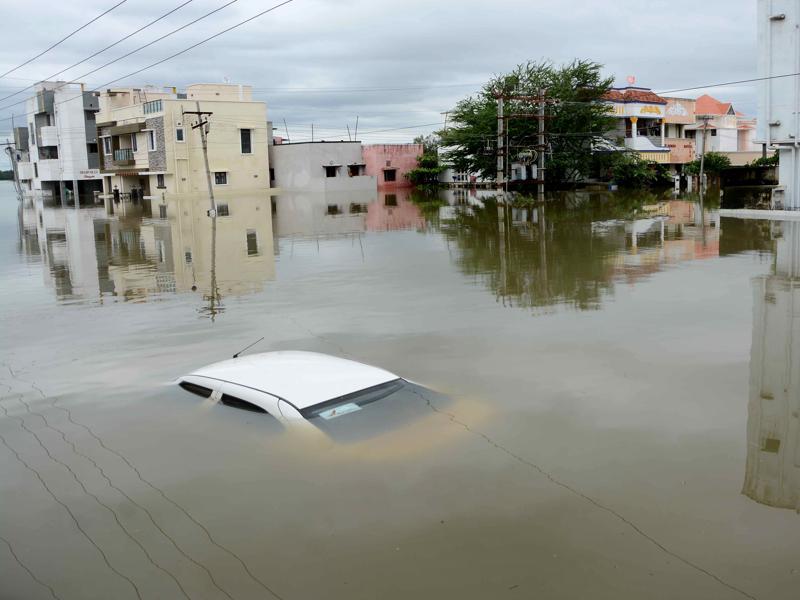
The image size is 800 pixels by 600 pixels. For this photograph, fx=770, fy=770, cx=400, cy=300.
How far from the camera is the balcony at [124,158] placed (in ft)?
220

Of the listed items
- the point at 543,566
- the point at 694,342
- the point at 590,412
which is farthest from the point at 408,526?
the point at 694,342

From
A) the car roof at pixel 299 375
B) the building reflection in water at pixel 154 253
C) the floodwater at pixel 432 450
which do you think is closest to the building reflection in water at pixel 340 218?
the building reflection in water at pixel 154 253

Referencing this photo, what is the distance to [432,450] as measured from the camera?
7484 mm

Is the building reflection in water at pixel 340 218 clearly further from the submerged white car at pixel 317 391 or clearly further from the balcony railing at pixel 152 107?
the submerged white car at pixel 317 391

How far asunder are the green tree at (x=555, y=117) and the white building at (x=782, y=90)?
83.5 ft

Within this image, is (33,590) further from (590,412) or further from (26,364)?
(26,364)

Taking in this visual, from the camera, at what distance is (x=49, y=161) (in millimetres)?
85875

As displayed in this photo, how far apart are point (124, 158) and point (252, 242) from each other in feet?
152

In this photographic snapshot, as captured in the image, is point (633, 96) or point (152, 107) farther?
point (633, 96)

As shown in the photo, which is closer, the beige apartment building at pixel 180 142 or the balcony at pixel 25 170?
the beige apartment building at pixel 180 142

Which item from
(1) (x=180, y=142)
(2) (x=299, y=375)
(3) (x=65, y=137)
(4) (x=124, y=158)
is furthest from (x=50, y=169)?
(2) (x=299, y=375)

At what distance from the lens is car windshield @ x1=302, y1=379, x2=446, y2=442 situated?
7684 millimetres

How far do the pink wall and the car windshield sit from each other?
7067 cm

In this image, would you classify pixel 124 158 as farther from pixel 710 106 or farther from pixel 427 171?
pixel 710 106
